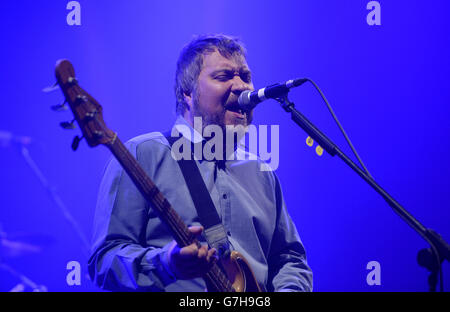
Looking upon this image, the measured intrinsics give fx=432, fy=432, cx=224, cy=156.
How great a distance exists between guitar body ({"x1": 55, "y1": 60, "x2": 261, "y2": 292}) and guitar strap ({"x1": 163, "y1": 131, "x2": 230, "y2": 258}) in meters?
0.08

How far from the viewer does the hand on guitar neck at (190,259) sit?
58.0 inches

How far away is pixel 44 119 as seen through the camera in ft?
6.84

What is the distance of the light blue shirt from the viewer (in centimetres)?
163

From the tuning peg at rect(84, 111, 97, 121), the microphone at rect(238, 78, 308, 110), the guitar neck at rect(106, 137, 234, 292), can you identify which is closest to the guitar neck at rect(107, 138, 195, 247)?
the guitar neck at rect(106, 137, 234, 292)

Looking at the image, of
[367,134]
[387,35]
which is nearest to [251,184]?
[367,134]

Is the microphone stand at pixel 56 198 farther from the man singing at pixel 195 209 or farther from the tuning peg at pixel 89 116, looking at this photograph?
the tuning peg at pixel 89 116

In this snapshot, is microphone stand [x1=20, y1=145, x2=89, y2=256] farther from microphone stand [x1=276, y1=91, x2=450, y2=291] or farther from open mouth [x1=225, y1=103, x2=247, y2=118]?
microphone stand [x1=276, y1=91, x2=450, y2=291]

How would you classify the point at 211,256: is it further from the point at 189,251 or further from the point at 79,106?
the point at 79,106

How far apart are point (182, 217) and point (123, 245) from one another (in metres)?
0.27

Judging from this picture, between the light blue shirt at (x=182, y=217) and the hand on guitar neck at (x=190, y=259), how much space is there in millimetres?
46

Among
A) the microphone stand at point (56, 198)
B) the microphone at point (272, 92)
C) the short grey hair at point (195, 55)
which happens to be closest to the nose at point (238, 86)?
the short grey hair at point (195, 55)

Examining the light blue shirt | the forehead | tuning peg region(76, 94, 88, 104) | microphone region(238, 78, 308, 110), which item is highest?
the forehead

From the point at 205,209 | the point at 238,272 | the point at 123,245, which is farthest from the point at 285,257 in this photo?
the point at 123,245

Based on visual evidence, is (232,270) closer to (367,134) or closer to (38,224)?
(38,224)
